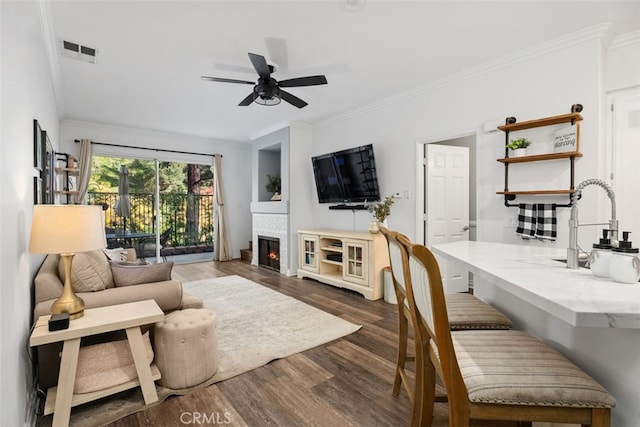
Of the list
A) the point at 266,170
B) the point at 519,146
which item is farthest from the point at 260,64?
the point at 266,170

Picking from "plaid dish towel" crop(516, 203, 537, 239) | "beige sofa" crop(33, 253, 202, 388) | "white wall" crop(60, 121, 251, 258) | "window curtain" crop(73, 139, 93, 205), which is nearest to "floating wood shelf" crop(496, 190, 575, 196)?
"plaid dish towel" crop(516, 203, 537, 239)

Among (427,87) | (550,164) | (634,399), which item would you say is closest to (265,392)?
(634,399)

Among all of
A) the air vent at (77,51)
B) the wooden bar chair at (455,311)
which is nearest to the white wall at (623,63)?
the wooden bar chair at (455,311)

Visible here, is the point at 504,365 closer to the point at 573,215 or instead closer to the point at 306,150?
the point at 573,215

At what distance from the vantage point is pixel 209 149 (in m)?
6.75

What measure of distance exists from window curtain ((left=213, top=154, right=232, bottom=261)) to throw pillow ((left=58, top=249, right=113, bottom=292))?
Result: 4535 mm

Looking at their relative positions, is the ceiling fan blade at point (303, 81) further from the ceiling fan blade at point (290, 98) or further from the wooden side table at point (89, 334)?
the wooden side table at point (89, 334)

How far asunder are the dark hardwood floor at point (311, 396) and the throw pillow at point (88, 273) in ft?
2.94

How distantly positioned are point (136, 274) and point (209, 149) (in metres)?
4.98

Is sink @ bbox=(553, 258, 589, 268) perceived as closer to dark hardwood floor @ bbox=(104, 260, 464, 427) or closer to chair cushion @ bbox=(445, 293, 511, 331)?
chair cushion @ bbox=(445, 293, 511, 331)

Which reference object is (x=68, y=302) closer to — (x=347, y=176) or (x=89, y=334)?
(x=89, y=334)

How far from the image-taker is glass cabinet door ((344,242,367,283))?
4.05 meters

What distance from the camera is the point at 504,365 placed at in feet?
3.26

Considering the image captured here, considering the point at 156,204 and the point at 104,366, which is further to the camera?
the point at 156,204
